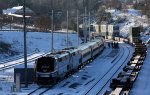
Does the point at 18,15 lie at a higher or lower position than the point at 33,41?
higher

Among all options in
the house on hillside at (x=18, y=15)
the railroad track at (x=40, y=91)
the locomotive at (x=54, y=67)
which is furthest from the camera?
the house on hillside at (x=18, y=15)

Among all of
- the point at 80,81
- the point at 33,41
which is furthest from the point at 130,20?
the point at 80,81

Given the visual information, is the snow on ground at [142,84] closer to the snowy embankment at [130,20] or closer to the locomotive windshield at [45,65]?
the locomotive windshield at [45,65]

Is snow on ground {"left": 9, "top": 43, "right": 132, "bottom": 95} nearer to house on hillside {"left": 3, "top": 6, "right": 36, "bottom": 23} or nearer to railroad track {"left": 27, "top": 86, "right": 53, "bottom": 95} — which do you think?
railroad track {"left": 27, "top": 86, "right": 53, "bottom": 95}

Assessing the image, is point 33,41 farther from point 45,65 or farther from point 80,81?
point 45,65

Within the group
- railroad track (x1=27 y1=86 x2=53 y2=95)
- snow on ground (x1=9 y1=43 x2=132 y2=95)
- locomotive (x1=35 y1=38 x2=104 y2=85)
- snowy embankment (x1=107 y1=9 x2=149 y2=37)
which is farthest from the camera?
snowy embankment (x1=107 y1=9 x2=149 y2=37)

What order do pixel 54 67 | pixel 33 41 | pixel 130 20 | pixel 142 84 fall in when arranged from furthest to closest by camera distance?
pixel 130 20 → pixel 33 41 → pixel 54 67 → pixel 142 84

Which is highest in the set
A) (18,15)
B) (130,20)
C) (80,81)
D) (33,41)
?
(18,15)

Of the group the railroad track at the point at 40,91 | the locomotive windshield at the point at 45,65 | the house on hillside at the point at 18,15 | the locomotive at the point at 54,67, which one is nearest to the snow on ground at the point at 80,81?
the railroad track at the point at 40,91

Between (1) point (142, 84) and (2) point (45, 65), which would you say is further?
(2) point (45, 65)

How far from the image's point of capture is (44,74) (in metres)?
36.9

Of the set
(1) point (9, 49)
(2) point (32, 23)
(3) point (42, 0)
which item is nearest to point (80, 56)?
(1) point (9, 49)

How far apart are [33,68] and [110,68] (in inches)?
578

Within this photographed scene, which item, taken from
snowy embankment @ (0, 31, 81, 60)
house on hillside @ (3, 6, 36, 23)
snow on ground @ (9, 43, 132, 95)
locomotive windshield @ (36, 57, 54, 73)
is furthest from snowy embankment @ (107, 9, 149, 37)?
locomotive windshield @ (36, 57, 54, 73)
